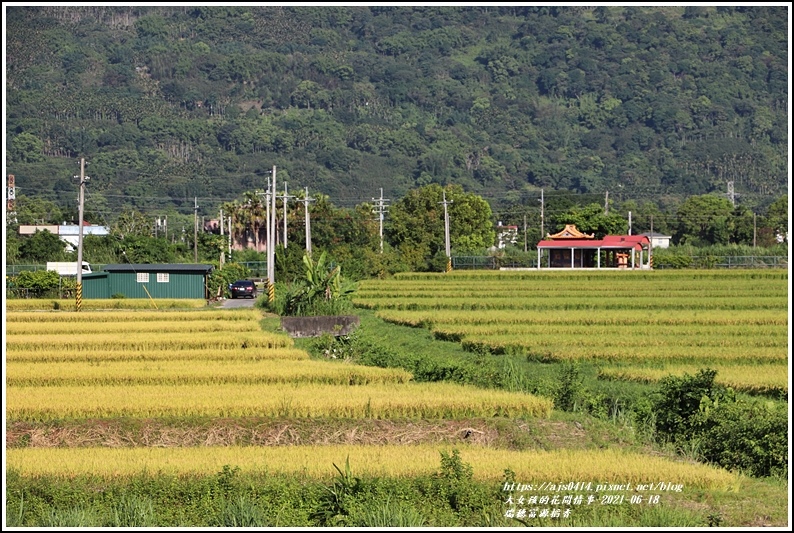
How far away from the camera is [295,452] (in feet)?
62.7

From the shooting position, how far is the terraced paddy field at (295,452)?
650 inches

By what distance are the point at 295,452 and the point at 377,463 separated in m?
1.88

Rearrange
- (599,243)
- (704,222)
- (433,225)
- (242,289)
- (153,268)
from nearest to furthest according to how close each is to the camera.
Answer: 1. (153,268)
2. (242,289)
3. (599,243)
4. (433,225)
5. (704,222)

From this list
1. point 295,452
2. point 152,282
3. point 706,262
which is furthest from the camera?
point 706,262

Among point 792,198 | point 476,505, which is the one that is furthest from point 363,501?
point 792,198

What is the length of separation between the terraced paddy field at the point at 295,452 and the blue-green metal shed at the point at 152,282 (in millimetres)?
31131

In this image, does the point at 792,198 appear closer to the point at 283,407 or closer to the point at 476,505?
the point at 476,505

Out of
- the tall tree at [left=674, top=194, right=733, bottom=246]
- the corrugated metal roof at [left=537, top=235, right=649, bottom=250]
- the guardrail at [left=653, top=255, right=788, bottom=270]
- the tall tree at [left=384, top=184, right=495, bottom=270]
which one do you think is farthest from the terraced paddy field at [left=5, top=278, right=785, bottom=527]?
the tall tree at [left=674, top=194, right=733, bottom=246]

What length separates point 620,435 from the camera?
70.6 ft

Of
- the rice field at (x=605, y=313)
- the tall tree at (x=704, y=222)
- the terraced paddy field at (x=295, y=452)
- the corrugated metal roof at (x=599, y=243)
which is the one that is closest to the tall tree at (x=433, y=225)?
the corrugated metal roof at (x=599, y=243)

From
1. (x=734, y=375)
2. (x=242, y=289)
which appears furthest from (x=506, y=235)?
(x=734, y=375)

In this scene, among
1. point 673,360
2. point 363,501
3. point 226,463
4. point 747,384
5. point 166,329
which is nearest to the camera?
point 363,501

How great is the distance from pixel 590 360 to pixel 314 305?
42.8 feet

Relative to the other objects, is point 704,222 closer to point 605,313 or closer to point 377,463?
point 605,313
